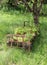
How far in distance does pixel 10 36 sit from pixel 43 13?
4199 mm

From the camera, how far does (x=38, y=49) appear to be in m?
8.29

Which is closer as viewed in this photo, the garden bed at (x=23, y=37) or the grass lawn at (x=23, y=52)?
the grass lawn at (x=23, y=52)

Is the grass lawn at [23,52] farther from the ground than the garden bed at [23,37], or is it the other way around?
the garden bed at [23,37]

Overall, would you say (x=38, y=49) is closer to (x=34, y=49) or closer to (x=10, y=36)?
(x=34, y=49)

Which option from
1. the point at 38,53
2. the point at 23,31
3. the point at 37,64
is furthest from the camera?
the point at 23,31

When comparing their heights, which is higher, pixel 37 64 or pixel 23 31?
pixel 23 31

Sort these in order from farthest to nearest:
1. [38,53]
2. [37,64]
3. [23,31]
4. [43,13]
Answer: [43,13], [23,31], [38,53], [37,64]

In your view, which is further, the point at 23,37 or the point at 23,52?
the point at 23,37

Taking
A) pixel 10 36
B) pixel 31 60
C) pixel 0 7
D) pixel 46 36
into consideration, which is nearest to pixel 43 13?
pixel 0 7

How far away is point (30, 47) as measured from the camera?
8.08 metres

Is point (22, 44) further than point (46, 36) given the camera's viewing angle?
No

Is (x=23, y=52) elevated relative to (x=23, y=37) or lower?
lower

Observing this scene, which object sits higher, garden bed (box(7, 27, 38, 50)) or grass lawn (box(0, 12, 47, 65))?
garden bed (box(7, 27, 38, 50))

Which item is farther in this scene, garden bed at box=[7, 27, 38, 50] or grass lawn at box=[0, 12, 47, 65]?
garden bed at box=[7, 27, 38, 50]
